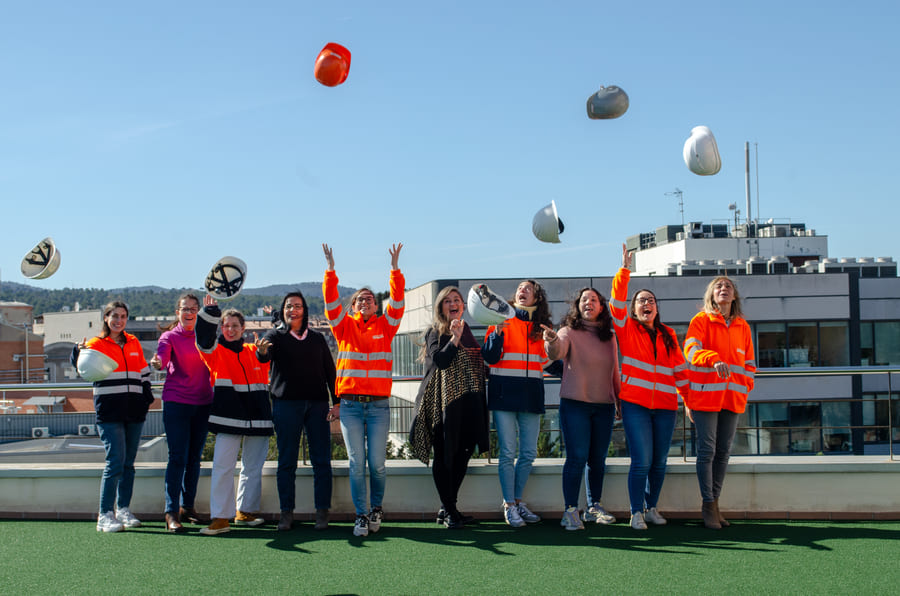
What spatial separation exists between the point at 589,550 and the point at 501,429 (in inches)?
40.6

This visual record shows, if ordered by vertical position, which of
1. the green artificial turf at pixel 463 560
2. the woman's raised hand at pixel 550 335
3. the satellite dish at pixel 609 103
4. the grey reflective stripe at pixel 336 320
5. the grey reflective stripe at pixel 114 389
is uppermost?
the satellite dish at pixel 609 103

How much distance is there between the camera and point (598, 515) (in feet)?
19.0

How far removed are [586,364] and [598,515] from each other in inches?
44.0

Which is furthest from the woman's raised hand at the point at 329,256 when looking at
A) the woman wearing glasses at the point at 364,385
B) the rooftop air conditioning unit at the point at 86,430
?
the rooftop air conditioning unit at the point at 86,430

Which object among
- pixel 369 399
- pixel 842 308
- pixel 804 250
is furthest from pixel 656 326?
pixel 804 250

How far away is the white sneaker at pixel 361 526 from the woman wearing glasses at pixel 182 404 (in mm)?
1295

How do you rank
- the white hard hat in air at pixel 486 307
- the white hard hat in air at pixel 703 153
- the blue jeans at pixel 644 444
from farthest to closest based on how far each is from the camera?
the white hard hat in air at pixel 703 153 < the blue jeans at pixel 644 444 < the white hard hat in air at pixel 486 307

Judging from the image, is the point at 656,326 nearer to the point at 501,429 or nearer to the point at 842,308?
the point at 501,429

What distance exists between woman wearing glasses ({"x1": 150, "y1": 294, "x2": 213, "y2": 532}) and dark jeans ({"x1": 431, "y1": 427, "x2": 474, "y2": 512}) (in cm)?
173

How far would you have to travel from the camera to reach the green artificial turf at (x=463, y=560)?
4.43 m

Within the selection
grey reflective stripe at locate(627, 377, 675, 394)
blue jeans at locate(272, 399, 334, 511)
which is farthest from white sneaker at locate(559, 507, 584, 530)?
Answer: blue jeans at locate(272, 399, 334, 511)

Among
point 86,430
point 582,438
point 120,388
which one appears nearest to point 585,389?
point 582,438

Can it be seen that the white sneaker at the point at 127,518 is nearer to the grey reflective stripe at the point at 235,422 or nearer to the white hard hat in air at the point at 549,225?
the grey reflective stripe at the point at 235,422

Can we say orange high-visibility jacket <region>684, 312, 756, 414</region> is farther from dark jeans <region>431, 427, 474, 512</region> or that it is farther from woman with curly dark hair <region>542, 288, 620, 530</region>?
dark jeans <region>431, 427, 474, 512</region>
